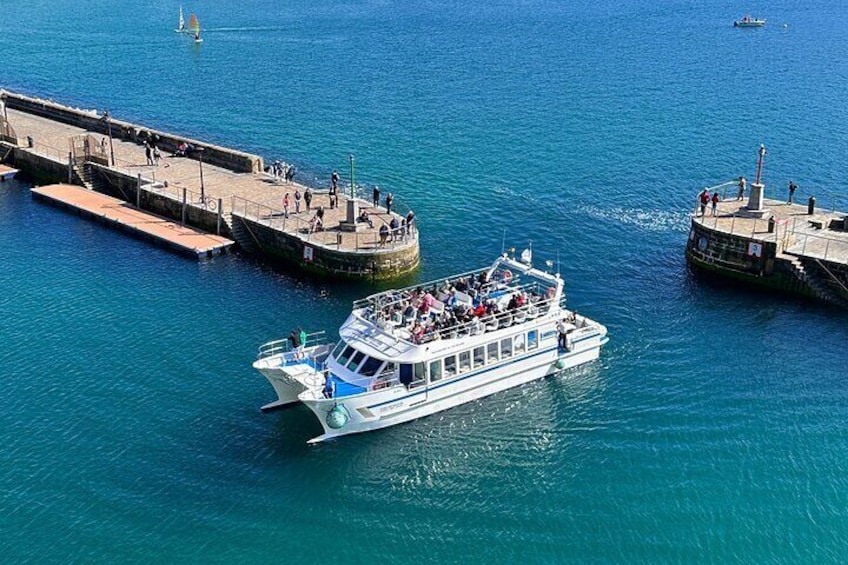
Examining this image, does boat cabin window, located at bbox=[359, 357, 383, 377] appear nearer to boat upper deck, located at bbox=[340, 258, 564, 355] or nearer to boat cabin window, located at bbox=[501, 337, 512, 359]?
boat upper deck, located at bbox=[340, 258, 564, 355]

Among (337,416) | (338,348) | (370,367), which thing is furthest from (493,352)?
(337,416)

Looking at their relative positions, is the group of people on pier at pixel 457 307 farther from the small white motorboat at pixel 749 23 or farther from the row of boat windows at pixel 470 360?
the small white motorboat at pixel 749 23

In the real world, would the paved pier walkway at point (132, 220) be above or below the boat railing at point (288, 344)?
above

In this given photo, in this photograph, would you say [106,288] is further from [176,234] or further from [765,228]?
[765,228]

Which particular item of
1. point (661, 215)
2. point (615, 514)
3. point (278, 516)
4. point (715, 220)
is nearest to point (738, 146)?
point (661, 215)

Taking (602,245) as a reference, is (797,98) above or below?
above

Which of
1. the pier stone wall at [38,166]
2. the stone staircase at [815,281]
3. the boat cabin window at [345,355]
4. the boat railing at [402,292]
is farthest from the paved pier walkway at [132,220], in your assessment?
the stone staircase at [815,281]
